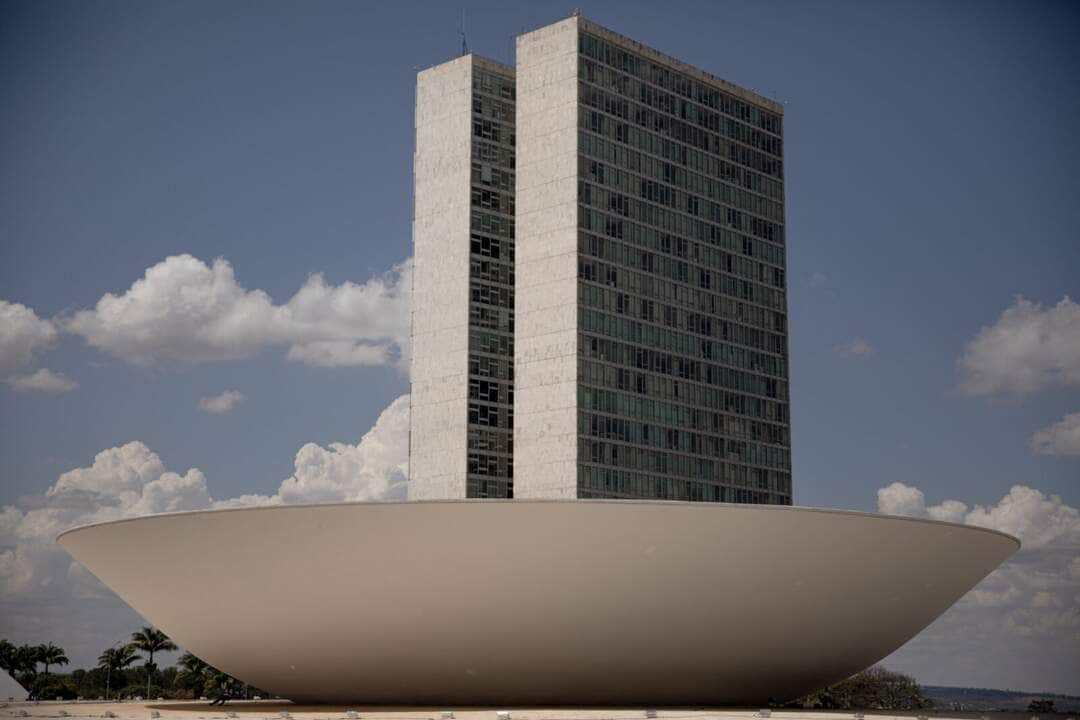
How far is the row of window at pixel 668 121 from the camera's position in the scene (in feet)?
348

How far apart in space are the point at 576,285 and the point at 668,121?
17081mm

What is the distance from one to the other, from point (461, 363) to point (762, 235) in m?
28.6

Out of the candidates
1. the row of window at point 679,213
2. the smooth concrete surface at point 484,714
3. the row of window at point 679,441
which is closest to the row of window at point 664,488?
the row of window at point 679,441

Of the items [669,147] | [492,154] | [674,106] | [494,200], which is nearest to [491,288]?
[494,200]

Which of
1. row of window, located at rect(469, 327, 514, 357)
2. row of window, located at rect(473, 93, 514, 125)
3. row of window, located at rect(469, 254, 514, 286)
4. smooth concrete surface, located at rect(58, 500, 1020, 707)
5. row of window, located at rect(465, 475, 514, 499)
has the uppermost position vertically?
row of window, located at rect(473, 93, 514, 125)

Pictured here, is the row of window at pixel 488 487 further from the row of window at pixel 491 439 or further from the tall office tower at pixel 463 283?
the row of window at pixel 491 439

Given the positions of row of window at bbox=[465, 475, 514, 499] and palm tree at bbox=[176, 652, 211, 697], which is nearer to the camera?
palm tree at bbox=[176, 652, 211, 697]

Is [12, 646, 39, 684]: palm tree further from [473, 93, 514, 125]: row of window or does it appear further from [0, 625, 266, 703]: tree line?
[473, 93, 514, 125]: row of window

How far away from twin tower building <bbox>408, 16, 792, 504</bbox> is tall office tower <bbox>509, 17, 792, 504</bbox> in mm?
145

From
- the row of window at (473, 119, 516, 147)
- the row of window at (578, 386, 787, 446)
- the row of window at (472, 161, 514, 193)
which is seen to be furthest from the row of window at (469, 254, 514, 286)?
the row of window at (578, 386, 787, 446)

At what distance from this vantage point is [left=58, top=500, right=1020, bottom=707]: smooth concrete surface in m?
41.2

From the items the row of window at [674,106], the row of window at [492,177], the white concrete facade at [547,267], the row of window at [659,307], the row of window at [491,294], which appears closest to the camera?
the white concrete facade at [547,267]

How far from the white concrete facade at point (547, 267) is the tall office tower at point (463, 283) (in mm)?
2401

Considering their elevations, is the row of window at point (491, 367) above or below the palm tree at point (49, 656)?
→ above
